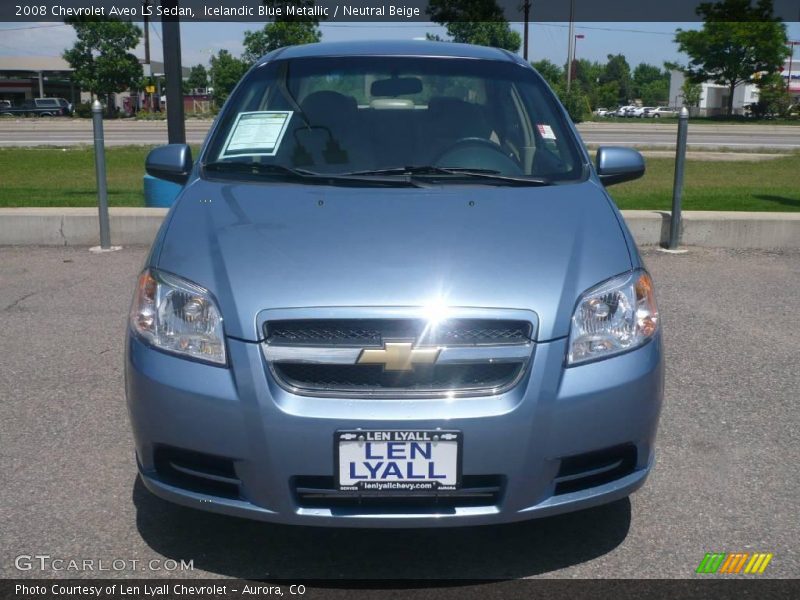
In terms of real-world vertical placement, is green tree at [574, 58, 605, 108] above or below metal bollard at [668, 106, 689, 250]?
above

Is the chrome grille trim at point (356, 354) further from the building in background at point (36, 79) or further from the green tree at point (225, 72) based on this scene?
the building in background at point (36, 79)

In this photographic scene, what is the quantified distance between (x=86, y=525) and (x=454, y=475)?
140 cm

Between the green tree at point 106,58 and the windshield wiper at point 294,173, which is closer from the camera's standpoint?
the windshield wiper at point 294,173

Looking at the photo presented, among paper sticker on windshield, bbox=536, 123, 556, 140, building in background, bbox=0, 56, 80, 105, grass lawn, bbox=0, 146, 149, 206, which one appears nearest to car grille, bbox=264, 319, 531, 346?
paper sticker on windshield, bbox=536, 123, 556, 140

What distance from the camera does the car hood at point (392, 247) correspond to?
101 inches

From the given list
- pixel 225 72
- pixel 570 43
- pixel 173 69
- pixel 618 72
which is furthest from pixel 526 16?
pixel 618 72

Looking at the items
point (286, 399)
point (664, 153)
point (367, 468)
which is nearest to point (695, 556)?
point (367, 468)

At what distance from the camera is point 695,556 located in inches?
114

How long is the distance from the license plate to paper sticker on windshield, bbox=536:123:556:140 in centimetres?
184

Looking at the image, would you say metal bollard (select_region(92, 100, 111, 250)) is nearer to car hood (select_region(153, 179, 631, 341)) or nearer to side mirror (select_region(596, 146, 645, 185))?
car hood (select_region(153, 179, 631, 341))

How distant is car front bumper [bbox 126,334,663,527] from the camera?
8.00ft

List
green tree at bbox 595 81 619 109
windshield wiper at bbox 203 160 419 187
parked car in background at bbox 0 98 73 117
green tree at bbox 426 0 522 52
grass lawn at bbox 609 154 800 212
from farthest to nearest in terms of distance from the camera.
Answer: green tree at bbox 595 81 619 109
parked car in background at bbox 0 98 73 117
green tree at bbox 426 0 522 52
grass lawn at bbox 609 154 800 212
windshield wiper at bbox 203 160 419 187

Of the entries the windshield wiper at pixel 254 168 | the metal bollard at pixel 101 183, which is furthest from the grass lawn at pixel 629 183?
the windshield wiper at pixel 254 168

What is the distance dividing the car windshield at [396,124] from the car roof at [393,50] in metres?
0.05
